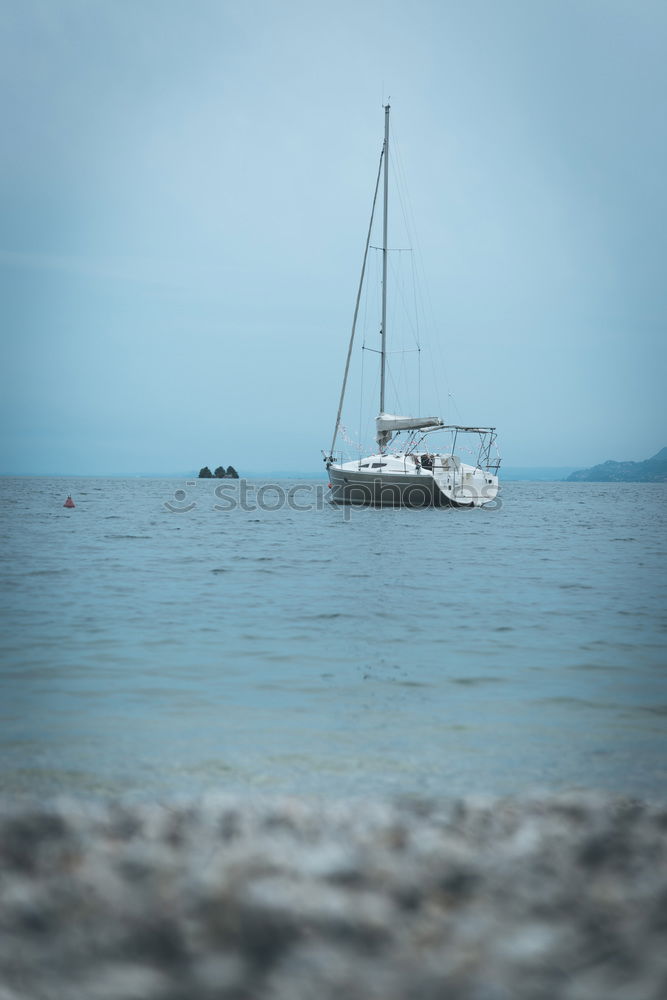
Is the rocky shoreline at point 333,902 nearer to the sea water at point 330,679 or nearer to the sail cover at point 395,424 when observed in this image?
the sea water at point 330,679

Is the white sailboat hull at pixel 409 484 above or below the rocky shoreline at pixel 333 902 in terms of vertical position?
above

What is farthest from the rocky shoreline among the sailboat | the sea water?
the sailboat

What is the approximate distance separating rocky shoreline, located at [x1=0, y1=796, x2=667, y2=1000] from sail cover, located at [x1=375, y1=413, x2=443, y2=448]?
37.2m

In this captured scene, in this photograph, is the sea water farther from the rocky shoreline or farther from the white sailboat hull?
the white sailboat hull

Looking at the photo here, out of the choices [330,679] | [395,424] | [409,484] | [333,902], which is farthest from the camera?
[395,424]

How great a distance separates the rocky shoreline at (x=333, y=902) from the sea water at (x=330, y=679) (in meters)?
0.88

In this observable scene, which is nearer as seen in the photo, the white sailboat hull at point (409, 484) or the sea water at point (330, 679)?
the sea water at point (330, 679)

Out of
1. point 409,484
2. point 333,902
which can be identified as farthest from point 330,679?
point 409,484

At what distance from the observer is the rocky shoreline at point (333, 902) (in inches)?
108

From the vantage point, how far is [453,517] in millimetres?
37469

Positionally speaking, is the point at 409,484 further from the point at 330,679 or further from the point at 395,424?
the point at 330,679

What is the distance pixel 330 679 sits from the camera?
7.85 meters

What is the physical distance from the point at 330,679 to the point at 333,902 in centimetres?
468

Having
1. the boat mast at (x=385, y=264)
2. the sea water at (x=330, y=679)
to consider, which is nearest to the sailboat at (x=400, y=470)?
the boat mast at (x=385, y=264)
